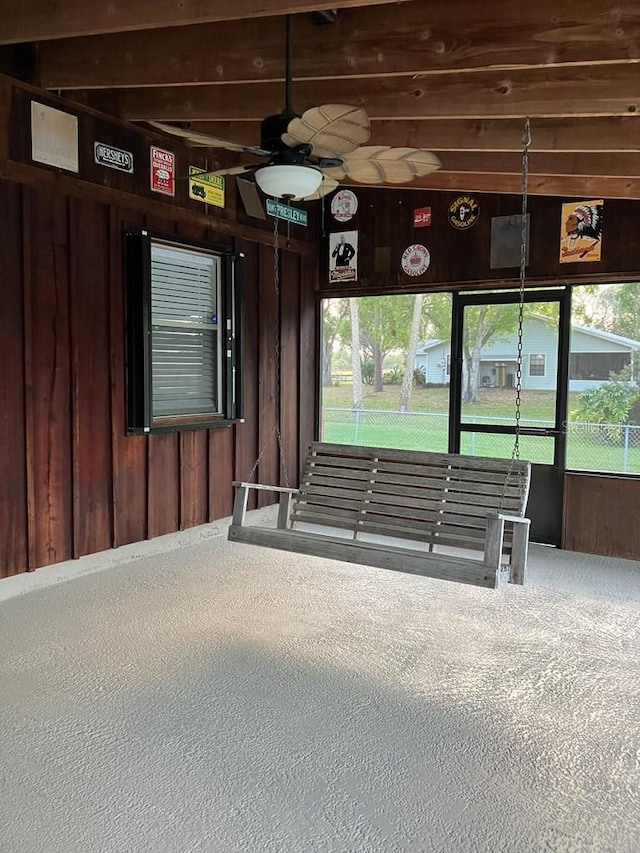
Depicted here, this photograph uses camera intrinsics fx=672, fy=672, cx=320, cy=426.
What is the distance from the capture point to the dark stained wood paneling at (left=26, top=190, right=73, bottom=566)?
4285 mm

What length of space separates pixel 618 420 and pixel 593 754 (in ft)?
11.0

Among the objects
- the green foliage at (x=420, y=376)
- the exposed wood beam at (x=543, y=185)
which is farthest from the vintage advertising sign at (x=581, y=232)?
the green foliage at (x=420, y=376)

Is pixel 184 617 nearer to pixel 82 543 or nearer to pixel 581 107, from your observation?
pixel 82 543

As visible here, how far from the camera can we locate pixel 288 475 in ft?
21.9

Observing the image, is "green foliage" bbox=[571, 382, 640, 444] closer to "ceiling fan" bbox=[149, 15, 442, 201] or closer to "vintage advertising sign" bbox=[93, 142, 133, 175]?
"ceiling fan" bbox=[149, 15, 442, 201]

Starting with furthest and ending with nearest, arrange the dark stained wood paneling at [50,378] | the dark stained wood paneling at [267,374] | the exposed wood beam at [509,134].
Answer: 1. the dark stained wood paneling at [267,374]
2. the dark stained wood paneling at [50,378]
3. the exposed wood beam at [509,134]

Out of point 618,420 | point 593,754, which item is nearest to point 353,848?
point 593,754

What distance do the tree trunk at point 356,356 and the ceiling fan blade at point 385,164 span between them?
118 inches

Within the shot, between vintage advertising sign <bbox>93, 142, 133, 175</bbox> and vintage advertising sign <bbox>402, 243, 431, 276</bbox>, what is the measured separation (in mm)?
2540

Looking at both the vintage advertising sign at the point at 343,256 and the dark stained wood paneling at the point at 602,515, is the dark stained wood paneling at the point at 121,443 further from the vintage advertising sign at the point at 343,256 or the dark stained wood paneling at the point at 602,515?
the dark stained wood paneling at the point at 602,515

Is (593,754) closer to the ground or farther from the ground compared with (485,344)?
closer to the ground

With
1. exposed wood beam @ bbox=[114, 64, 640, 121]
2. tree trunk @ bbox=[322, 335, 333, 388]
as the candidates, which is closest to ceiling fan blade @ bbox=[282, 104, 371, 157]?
exposed wood beam @ bbox=[114, 64, 640, 121]

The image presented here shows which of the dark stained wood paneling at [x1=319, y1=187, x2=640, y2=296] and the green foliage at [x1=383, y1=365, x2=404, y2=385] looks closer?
the dark stained wood paneling at [x1=319, y1=187, x2=640, y2=296]

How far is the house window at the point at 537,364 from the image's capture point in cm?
568
